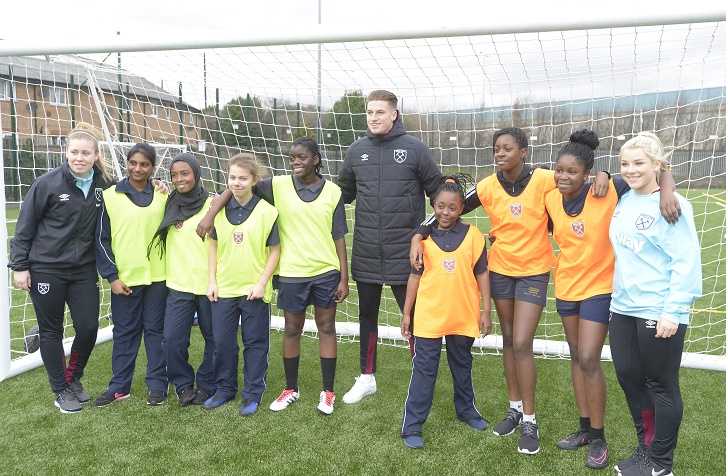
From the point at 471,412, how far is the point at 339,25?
257cm

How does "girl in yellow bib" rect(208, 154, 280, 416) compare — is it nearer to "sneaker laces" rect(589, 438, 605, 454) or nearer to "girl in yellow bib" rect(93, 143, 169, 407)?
"girl in yellow bib" rect(93, 143, 169, 407)

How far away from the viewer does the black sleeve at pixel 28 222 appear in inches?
131

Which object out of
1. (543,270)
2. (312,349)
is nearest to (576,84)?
(543,270)

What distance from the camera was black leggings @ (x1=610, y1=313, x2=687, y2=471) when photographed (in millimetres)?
2504

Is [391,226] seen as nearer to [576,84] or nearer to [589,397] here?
[589,397]

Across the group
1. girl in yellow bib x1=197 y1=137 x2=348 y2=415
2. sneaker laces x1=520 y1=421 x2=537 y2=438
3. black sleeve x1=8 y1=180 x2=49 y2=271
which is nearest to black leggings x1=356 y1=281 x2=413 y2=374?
girl in yellow bib x1=197 y1=137 x2=348 y2=415

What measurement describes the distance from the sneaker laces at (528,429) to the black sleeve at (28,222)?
3.16m

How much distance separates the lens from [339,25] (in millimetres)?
3434

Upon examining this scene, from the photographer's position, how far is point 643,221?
99.5 inches

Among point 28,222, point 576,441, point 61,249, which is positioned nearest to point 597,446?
point 576,441

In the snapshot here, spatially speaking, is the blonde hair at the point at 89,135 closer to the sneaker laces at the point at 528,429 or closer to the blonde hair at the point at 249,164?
the blonde hair at the point at 249,164

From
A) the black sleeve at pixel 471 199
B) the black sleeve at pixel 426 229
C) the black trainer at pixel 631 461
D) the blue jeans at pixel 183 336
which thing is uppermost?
the black sleeve at pixel 471 199

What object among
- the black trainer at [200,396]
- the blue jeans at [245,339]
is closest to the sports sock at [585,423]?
the blue jeans at [245,339]

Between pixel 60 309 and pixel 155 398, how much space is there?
2.76 ft
